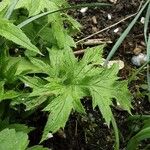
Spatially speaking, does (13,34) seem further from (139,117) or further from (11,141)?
(139,117)

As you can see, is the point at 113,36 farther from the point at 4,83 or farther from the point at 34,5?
the point at 4,83

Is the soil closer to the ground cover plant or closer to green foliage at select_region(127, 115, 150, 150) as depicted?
the ground cover plant

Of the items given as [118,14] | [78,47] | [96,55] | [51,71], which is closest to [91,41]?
[78,47]

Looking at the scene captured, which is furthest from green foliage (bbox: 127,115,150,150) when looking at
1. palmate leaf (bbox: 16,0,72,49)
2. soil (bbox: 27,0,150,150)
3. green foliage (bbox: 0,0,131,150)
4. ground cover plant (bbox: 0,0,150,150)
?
palmate leaf (bbox: 16,0,72,49)

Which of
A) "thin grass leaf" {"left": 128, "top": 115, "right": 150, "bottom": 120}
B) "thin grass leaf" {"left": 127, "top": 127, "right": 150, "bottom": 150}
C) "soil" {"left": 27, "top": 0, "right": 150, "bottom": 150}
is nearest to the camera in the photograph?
"thin grass leaf" {"left": 127, "top": 127, "right": 150, "bottom": 150}

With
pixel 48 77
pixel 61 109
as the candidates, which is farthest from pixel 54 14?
pixel 61 109

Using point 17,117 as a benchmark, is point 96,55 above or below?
above
